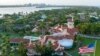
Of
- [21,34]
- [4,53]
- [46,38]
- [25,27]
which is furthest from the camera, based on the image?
[25,27]

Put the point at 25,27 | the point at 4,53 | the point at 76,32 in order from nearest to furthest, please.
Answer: the point at 4,53
the point at 76,32
the point at 25,27

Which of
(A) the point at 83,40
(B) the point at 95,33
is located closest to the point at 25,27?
(B) the point at 95,33

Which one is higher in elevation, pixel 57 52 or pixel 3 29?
pixel 57 52

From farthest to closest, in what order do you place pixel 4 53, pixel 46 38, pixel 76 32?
pixel 76 32, pixel 46 38, pixel 4 53

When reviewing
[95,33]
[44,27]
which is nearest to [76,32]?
[95,33]

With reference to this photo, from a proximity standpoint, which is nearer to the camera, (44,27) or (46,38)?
(46,38)

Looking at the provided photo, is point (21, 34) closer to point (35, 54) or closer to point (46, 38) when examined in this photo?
point (46, 38)

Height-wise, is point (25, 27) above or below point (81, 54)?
below

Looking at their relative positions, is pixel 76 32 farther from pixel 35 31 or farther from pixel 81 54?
pixel 81 54

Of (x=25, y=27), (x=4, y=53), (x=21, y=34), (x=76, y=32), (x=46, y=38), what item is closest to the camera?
(x=4, y=53)
